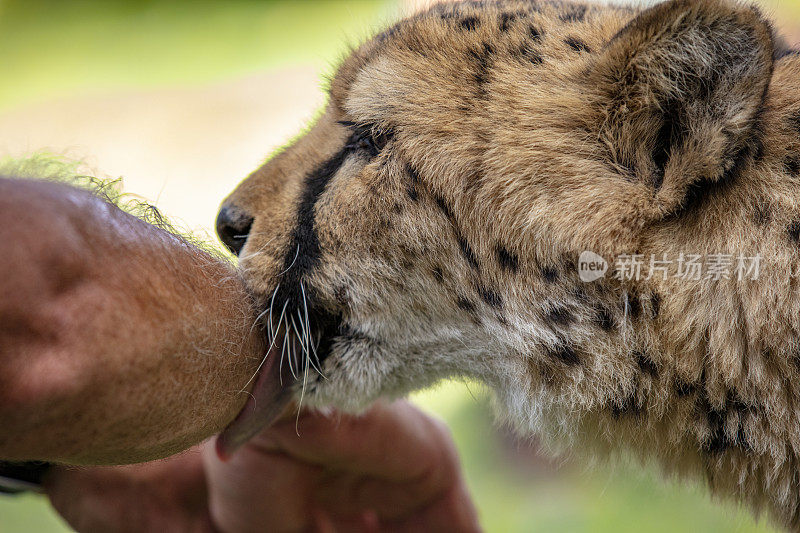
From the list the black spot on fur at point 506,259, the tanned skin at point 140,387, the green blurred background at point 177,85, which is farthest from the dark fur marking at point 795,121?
the green blurred background at point 177,85

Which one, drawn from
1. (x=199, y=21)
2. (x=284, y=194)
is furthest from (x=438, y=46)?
(x=199, y=21)

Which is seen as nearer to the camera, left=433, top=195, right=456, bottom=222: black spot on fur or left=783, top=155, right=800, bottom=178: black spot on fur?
left=783, top=155, right=800, bottom=178: black spot on fur

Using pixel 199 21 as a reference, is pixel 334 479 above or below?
below

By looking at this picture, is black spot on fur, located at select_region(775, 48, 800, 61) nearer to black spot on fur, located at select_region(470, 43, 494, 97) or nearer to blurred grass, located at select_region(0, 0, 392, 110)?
black spot on fur, located at select_region(470, 43, 494, 97)

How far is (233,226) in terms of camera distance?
6.39 ft

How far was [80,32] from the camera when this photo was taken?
33.3 feet

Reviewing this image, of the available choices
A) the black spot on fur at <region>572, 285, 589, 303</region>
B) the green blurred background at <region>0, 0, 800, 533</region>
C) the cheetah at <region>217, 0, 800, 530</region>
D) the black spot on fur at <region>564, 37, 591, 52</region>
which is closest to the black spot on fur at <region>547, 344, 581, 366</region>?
the cheetah at <region>217, 0, 800, 530</region>

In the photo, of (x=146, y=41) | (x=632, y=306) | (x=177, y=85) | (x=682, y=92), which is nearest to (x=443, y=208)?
(x=632, y=306)

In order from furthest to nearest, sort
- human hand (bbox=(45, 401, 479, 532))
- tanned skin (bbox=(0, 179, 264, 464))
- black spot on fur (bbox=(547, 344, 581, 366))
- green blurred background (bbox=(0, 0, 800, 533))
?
green blurred background (bbox=(0, 0, 800, 533)) < human hand (bbox=(45, 401, 479, 532)) < black spot on fur (bbox=(547, 344, 581, 366)) < tanned skin (bbox=(0, 179, 264, 464))

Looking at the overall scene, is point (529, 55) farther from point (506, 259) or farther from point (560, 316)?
point (560, 316)

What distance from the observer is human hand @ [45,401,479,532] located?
2.07m

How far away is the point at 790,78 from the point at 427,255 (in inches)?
38.0

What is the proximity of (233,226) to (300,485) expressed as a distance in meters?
0.81

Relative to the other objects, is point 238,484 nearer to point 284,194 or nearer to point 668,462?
point 284,194
